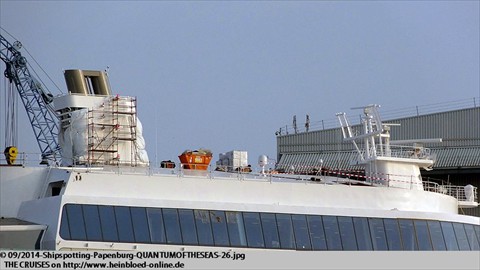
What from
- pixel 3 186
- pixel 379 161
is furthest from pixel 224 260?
pixel 379 161

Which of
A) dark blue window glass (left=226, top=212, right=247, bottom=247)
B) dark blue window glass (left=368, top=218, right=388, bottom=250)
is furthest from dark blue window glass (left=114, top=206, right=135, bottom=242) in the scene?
dark blue window glass (left=368, top=218, right=388, bottom=250)

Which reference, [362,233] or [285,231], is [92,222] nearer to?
[285,231]

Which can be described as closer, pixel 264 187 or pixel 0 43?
pixel 264 187

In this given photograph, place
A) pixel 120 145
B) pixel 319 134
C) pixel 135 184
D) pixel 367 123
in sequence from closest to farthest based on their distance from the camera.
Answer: pixel 135 184 → pixel 120 145 → pixel 367 123 → pixel 319 134

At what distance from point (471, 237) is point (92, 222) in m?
15.6

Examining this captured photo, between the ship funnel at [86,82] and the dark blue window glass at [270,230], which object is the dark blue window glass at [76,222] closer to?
the dark blue window glass at [270,230]

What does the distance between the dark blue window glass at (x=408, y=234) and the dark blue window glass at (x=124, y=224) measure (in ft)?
34.6

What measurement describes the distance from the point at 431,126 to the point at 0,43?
146 feet

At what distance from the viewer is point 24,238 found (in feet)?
126

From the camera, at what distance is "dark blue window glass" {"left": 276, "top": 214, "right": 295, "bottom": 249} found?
40.3 metres

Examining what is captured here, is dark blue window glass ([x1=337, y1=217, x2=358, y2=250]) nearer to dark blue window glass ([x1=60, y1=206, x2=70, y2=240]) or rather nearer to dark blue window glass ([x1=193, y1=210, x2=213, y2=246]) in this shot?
dark blue window glass ([x1=193, y1=210, x2=213, y2=246])

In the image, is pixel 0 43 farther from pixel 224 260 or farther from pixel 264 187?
pixel 224 260

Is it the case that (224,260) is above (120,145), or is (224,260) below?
below

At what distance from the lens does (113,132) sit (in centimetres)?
4484
